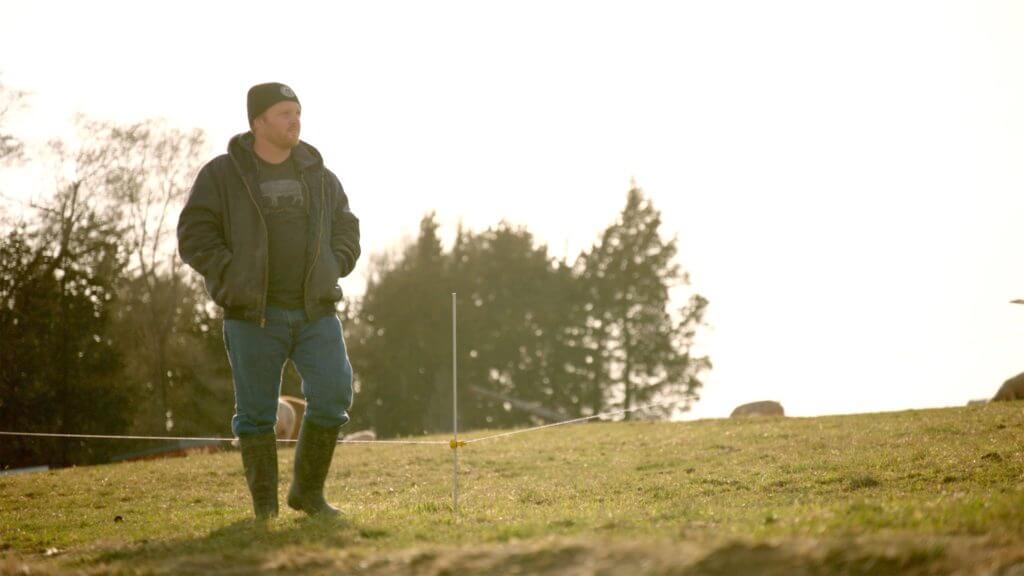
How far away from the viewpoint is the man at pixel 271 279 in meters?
6.43

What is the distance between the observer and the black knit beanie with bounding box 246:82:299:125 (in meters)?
6.69

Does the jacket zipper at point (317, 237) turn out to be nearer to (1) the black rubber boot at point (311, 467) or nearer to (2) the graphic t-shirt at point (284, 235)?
(2) the graphic t-shirt at point (284, 235)

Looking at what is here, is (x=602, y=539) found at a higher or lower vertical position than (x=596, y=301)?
lower

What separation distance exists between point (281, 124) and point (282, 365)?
148 cm

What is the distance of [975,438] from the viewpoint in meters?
10.5

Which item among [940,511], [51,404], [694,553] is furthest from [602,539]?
[51,404]

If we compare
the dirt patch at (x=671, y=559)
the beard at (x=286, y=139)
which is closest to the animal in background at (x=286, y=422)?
the beard at (x=286, y=139)

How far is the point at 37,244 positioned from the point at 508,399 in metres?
25.0

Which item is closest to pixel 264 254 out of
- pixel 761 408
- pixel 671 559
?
pixel 671 559

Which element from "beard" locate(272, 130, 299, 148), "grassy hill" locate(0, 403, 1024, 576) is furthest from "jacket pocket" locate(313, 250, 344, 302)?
"grassy hill" locate(0, 403, 1024, 576)

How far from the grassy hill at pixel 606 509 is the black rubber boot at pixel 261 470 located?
22 centimetres

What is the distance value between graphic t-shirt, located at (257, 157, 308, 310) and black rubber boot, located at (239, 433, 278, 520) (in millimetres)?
845

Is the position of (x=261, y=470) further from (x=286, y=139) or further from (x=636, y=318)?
(x=636, y=318)

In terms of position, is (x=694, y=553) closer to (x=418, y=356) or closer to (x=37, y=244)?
(x=37, y=244)
